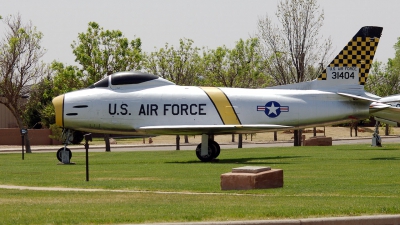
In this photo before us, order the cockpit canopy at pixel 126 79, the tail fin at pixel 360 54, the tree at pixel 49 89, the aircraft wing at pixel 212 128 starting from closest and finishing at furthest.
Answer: the aircraft wing at pixel 212 128 < the cockpit canopy at pixel 126 79 < the tail fin at pixel 360 54 < the tree at pixel 49 89

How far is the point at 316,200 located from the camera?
16688 mm

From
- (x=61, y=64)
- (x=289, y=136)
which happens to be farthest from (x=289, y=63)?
(x=289, y=136)

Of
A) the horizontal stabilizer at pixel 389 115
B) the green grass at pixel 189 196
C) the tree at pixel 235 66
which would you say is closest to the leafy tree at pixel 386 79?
the tree at pixel 235 66

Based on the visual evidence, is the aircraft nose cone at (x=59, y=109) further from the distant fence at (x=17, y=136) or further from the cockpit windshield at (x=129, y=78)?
the distant fence at (x=17, y=136)

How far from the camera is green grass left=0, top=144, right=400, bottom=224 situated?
1408 centimetres

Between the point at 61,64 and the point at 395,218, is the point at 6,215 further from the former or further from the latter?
the point at 61,64

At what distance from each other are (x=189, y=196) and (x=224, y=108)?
1525 cm

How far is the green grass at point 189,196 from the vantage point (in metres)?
14.1

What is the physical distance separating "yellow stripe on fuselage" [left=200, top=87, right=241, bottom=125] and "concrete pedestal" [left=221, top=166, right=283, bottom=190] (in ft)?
43.0

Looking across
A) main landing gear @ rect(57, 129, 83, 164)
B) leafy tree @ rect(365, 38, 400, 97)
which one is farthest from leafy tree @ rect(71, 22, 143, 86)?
leafy tree @ rect(365, 38, 400, 97)

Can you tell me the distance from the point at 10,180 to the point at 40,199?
19.7 ft

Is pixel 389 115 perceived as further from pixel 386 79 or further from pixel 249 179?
pixel 386 79

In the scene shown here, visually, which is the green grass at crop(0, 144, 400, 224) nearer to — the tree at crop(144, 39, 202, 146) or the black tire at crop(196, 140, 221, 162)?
the black tire at crop(196, 140, 221, 162)

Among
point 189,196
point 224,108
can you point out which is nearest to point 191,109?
point 224,108
